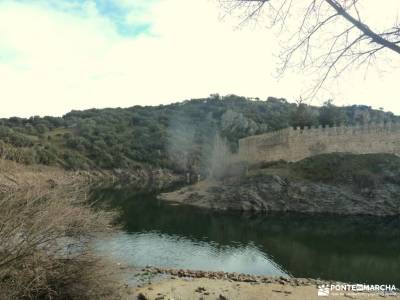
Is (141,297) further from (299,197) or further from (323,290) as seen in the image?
(299,197)

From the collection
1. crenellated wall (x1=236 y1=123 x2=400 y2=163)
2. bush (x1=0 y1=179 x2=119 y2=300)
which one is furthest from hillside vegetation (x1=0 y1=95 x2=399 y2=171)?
bush (x1=0 y1=179 x2=119 y2=300)

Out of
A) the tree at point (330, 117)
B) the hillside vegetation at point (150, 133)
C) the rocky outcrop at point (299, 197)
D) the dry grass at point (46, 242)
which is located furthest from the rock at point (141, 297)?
the hillside vegetation at point (150, 133)

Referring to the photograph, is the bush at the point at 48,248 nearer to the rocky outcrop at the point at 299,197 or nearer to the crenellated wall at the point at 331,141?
the rocky outcrop at the point at 299,197

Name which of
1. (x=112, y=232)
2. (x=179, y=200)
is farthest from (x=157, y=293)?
(x=179, y=200)

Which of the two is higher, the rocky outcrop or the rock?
the rocky outcrop

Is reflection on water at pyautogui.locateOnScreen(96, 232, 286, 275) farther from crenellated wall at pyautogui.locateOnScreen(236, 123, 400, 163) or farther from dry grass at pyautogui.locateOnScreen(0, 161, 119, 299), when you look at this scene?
crenellated wall at pyautogui.locateOnScreen(236, 123, 400, 163)

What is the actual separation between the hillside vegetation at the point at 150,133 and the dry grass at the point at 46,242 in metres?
59.8

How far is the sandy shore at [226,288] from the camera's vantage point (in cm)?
1697

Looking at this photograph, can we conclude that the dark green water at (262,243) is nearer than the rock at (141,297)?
No

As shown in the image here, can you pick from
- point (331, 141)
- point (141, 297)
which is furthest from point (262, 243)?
point (331, 141)

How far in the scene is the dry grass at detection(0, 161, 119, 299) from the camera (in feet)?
39.6

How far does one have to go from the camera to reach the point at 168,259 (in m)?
25.2

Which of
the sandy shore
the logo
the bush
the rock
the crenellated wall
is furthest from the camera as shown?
the crenellated wall

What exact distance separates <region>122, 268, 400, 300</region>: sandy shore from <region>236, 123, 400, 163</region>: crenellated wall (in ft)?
106
